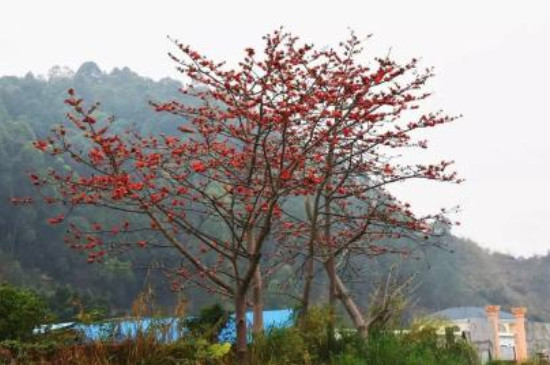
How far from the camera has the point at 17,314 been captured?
654 centimetres

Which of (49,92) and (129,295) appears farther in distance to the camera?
(49,92)

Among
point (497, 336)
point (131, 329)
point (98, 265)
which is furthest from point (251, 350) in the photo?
point (98, 265)

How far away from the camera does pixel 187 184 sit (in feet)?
20.9

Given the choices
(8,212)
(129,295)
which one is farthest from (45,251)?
(129,295)

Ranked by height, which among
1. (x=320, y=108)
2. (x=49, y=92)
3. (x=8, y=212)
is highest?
(x=49, y=92)

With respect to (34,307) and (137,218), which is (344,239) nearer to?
(34,307)

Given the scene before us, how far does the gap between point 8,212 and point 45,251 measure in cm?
254

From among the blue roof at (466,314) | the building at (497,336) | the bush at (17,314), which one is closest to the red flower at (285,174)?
the bush at (17,314)

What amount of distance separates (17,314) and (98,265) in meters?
25.1

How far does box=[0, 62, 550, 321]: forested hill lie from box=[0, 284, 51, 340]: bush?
5.09 metres

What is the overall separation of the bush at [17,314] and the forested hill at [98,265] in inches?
200

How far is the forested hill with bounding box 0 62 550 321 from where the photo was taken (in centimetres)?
2917

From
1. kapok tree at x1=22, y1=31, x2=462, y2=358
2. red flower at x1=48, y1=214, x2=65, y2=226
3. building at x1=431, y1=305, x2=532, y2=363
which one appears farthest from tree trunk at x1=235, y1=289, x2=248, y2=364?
building at x1=431, y1=305, x2=532, y2=363

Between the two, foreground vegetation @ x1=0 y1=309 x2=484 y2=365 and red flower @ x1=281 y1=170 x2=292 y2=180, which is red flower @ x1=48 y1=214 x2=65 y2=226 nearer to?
foreground vegetation @ x1=0 y1=309 x2=484 y2=365
